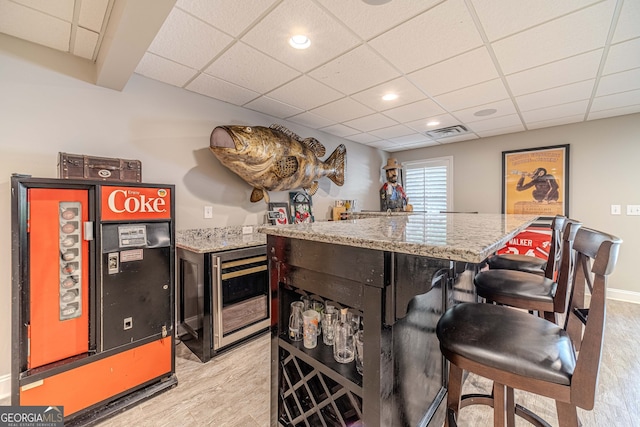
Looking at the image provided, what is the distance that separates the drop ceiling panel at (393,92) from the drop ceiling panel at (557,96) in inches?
45.3

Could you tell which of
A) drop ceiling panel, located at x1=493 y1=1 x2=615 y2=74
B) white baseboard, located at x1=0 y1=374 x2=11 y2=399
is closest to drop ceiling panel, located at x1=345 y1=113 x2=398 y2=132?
drop ceiling panel, located at x1=493 y1=1 x2=615 y2=74

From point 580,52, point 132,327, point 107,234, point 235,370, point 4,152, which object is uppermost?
point 580,52

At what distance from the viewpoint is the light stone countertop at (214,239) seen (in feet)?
7.18

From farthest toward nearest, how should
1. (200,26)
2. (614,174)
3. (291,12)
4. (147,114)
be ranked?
(614,174), (147,114), (200,26), (291,12)

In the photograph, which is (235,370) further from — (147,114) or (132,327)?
(147,114)

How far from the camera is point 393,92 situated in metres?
2.64

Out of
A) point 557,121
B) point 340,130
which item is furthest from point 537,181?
point 340,130

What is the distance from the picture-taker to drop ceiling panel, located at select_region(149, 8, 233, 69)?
164 cm

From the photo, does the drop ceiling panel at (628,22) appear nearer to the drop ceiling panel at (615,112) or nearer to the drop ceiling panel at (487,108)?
the drop ceiling panel at (487,108)

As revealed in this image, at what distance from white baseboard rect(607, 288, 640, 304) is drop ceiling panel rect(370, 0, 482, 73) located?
383 centimetres

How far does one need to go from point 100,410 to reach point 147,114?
221 cm

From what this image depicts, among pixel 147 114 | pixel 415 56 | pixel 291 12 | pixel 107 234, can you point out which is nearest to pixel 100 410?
pixel 107 234

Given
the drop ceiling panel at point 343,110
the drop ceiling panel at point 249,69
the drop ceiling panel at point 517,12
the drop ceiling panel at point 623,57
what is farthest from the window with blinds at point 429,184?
the drop ceiling panel at point 249,69

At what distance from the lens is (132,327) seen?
170 centimetres
